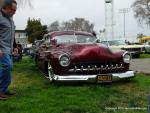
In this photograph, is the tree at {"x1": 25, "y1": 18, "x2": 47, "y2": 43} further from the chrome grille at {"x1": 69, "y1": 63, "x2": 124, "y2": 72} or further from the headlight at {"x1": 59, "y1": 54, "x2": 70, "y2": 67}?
the headlight at {"x1": 59, "y1": 54, "x2": 70, "y2": 67}

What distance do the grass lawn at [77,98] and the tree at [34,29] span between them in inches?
2888

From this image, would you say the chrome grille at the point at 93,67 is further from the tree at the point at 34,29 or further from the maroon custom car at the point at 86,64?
the tree at the point at 34,29

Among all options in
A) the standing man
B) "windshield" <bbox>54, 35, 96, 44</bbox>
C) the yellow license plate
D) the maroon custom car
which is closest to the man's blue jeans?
the standing man

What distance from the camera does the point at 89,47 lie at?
10320 mm

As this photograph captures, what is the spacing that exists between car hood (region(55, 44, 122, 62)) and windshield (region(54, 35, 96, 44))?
1.22 meters

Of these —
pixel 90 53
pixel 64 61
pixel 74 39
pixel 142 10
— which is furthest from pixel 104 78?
pixel 142 10

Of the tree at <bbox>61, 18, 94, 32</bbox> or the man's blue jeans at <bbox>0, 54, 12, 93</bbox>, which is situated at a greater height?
the tree at <bbox>61, 18, 94, 32</bbox>

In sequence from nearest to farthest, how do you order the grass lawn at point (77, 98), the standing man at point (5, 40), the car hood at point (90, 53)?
the grass lawn at point (77, 98), the standing man at point (5, 40), the car hood at point (90, 53)

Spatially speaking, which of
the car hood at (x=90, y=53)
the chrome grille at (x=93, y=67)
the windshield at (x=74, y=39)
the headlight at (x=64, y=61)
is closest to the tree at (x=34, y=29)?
the windshield at (x=74, y=39)

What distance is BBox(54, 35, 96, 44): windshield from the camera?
11.8 metres

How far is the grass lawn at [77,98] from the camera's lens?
21.8 feet

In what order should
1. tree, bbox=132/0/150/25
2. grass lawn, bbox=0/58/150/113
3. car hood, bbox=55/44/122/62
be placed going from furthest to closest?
tree, bbox=132/0/150/25
car hood, bbox=55/44/122/62
grass lawn, bbox=0/58/150/113

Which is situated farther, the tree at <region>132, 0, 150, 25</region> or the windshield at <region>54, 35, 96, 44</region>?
the tree at <region>132, 0, 150, 25</region>

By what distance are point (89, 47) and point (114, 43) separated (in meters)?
19.7
